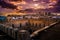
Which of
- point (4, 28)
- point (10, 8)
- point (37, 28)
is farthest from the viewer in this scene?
point (10, 8)

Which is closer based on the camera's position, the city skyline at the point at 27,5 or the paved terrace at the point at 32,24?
the paved terrace at the point at 32,24

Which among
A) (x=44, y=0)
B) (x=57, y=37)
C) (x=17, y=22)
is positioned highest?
(x=44, y=0)

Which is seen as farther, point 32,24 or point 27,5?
point 27,5

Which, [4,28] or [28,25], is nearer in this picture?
[4,28]

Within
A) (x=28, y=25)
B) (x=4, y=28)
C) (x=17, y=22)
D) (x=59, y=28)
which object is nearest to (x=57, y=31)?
(x=59, y=28)

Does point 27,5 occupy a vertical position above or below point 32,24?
above

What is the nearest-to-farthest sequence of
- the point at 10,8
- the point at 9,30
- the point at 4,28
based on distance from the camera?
the point at 9,30, the point at 4,28, the point at 10,8

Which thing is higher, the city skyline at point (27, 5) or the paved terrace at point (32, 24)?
the city skyline at point (27, 5)

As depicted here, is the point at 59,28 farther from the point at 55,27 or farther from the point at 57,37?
the point at 57,37

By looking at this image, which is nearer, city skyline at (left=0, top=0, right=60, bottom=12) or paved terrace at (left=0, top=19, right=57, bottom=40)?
paved terrace at (left=0, top=19, right=57, bottom=40)

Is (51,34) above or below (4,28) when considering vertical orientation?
below

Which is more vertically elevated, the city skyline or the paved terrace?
the city skyline
